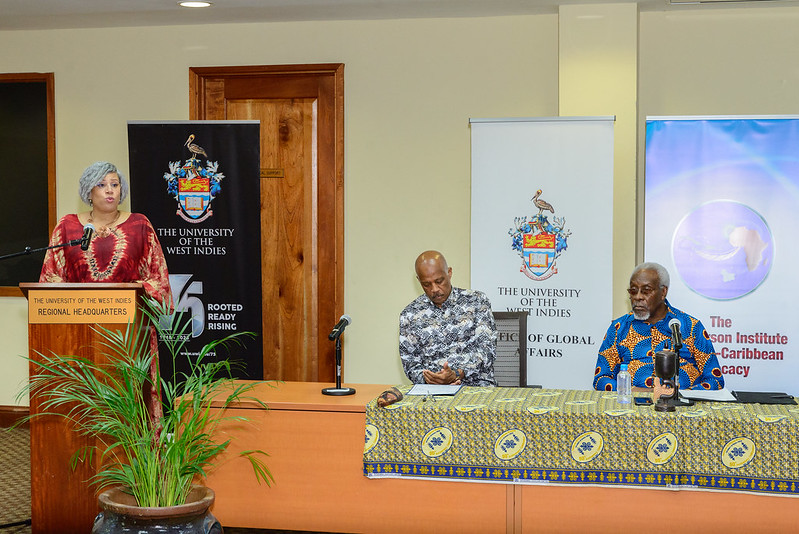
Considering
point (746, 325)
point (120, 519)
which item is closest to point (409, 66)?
point (746, 325)

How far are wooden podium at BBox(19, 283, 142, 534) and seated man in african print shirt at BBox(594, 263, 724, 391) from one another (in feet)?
6.92

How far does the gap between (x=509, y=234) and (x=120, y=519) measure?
10.1ft

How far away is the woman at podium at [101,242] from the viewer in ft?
12.7

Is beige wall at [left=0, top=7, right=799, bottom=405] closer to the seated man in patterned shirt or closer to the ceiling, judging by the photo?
Answer: the ceiling

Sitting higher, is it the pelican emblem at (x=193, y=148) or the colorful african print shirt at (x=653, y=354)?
the pelican emblem at (x=193, y=148)

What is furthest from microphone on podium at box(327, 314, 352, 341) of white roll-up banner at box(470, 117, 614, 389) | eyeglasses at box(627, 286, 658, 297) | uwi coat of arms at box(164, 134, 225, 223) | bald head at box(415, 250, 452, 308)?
uwi coat of arms at box(164, 134, 225, 223)

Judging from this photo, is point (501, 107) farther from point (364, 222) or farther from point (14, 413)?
point (14, 413)

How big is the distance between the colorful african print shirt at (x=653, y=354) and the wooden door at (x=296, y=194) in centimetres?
225

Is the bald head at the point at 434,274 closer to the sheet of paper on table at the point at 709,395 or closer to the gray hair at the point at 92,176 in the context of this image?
the sheet of paper on table at the point at 709,395

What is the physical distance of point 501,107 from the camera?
555 cm

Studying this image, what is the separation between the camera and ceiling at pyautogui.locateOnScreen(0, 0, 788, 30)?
5227 millimetres

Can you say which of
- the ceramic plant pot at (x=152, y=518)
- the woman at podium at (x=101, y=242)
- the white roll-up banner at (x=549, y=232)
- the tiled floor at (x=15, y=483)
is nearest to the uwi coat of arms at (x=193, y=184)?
the woman at podium at (x=101, y=242)

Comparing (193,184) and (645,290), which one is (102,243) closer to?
(193,184)

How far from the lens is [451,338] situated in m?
4.16
